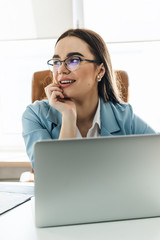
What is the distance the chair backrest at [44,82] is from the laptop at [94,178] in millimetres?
1029

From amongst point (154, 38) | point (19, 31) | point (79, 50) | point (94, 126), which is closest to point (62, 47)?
point (79, 50)

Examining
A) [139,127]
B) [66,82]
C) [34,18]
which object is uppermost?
[34,18]

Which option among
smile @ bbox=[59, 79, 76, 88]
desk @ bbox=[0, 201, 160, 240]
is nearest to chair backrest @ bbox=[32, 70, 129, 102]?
smile @ bbox=[59, 79, 76, 88]

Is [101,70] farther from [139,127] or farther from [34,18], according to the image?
[34,18]

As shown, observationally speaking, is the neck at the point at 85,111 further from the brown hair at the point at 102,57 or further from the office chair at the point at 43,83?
the office chair at the point at 43,83

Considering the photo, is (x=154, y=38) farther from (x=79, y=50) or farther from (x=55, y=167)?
(x=55, y=167)

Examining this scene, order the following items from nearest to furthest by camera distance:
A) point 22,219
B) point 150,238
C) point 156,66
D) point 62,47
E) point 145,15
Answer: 1. point 150,238
2. point 22,219
3. point 62,47
4. point 145,15
5. point 156,66

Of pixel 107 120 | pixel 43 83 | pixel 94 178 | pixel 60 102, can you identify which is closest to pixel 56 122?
pixel 60 102

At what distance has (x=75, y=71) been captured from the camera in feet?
4.37

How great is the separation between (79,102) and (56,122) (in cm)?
18

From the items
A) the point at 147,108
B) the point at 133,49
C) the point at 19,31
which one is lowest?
the point at 147,108

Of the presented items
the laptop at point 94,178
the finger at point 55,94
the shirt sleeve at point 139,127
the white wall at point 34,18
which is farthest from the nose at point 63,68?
the white wall at point 34,18

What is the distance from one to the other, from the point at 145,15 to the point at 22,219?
2026 mm

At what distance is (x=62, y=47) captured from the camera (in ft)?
4.42
